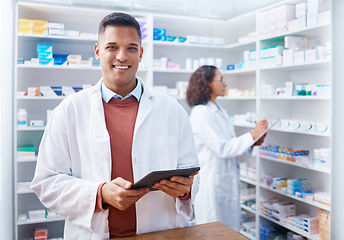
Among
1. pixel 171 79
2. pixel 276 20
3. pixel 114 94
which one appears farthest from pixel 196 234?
pixel 171 79

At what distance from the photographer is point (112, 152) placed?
4.86 ft

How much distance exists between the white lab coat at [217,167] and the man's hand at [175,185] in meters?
1.42

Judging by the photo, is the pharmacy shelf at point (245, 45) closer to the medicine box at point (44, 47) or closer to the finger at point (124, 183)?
the medicine box at point (44, 47)

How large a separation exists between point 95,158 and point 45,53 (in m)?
2.57

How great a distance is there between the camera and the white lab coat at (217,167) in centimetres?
277

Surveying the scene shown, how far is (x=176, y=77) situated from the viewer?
4539 mm

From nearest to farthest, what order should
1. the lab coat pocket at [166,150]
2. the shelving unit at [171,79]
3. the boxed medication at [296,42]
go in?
the lab coat pocket at [166,150] → the boxed medication at [296,42] → the shelving unit at [171,79]

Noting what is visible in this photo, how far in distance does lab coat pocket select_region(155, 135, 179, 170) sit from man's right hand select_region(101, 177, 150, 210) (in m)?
0.29

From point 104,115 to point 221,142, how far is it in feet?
4.66

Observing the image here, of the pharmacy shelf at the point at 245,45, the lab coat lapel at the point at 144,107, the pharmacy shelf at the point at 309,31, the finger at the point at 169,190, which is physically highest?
the pharmacy shelf at the point at 245,45

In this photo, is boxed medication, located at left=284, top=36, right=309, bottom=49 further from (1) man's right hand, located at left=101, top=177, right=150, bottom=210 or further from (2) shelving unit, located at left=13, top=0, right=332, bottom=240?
(1) man's right hand, located at left=101, top=177, right=150, bottom=210

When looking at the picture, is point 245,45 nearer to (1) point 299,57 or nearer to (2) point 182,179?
(1) point 299,57

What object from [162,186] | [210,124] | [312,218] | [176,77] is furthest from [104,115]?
[176,77]

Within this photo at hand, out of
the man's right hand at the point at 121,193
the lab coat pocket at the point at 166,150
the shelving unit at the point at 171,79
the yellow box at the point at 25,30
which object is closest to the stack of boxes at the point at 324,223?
the shelving unit at the point at 171,79
